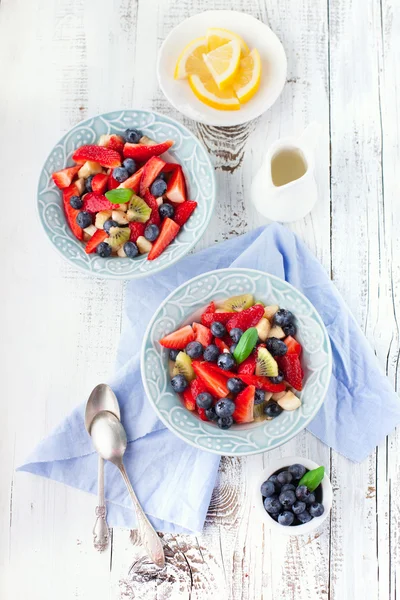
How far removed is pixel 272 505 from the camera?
1601 millimetres

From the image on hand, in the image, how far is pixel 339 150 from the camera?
6.22 ft

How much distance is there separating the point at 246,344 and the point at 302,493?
36 centimetres

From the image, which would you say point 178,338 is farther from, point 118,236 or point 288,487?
point 288,487

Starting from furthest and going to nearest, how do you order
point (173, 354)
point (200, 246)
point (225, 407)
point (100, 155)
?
point (200, 246) < point (100, 155) < point (173, 354) < point (225, 407)

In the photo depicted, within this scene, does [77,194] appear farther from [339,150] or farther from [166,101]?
[339,150]

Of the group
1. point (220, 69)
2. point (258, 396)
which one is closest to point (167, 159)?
point (220, 69)

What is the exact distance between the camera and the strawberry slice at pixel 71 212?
1.75m

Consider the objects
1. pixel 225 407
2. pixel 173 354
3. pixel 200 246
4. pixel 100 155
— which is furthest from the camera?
pixel 200 246

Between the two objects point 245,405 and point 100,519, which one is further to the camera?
point 100,519

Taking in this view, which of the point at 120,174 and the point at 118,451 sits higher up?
the point at 120,174

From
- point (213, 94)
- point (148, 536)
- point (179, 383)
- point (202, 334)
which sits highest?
point (213, 94)

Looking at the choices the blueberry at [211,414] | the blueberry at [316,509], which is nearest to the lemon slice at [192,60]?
the blueberry at [211,414]

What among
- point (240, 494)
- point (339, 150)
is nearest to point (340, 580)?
point (240, 494)

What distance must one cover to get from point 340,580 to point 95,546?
23.6 inches
